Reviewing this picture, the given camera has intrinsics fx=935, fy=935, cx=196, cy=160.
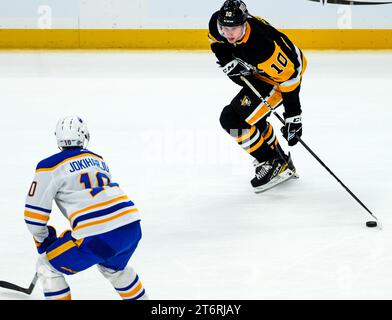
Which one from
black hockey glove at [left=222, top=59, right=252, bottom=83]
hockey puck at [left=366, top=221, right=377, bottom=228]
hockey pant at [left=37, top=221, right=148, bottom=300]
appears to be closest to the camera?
hockey pant at [left=37, top=221, right=148, bottom=300]

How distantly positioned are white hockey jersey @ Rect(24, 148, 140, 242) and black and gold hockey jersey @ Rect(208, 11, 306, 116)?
5.59 ft

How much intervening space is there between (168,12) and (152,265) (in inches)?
226

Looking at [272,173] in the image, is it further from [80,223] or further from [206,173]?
[80,223]

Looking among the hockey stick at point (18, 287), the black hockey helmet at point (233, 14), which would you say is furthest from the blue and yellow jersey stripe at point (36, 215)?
the black hockey helmet at point (233, 14)

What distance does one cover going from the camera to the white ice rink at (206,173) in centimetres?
369

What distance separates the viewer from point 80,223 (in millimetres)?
3051

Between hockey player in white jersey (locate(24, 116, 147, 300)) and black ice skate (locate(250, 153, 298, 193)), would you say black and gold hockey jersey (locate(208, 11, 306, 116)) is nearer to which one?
black ice skate (locate(250, 153, 298, 193))

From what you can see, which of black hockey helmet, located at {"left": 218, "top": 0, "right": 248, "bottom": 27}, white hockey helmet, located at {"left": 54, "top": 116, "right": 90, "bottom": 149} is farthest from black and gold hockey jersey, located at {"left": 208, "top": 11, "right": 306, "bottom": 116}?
white hockey helmet, located at {"left": 54, "top": 116, "right": 90, "bottom": 149}

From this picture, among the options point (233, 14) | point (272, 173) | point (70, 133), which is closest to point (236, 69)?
point (233, 14)

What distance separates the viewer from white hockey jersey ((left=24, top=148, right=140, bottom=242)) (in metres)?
3.05

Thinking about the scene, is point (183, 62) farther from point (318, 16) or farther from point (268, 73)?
point (268, 73)

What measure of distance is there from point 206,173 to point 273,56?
969 mm

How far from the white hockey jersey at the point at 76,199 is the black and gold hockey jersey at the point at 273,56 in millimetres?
1704

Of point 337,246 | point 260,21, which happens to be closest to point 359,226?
point 337,246
